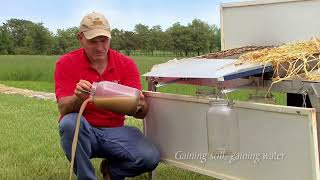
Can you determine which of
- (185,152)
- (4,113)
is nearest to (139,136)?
(185,152)

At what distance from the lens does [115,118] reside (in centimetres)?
417

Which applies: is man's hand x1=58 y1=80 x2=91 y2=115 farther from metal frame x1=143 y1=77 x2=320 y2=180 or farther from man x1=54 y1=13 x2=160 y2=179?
metal frame x1=143 y1=77 x2=320 y2=180

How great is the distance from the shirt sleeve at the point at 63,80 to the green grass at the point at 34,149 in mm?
1088

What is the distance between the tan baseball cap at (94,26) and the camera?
12.6 ft

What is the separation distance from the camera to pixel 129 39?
4722cm

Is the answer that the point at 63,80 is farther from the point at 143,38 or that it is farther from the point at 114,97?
the point at 143,38

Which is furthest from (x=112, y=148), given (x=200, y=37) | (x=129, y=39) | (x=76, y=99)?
(x=129, y=39)

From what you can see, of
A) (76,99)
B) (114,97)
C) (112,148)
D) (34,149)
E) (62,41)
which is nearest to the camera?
(114,97)

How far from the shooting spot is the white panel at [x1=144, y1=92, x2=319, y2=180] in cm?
287

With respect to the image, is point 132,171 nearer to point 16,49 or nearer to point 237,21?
point 237,21

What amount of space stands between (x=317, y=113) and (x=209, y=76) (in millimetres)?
624

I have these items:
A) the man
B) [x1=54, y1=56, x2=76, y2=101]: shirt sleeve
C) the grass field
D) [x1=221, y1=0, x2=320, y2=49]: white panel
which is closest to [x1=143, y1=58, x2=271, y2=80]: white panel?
the man

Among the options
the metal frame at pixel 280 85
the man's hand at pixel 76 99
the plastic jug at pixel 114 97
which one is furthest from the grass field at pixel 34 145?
the plastic jug at pixel 114 97

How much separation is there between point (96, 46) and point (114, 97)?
0.57m
